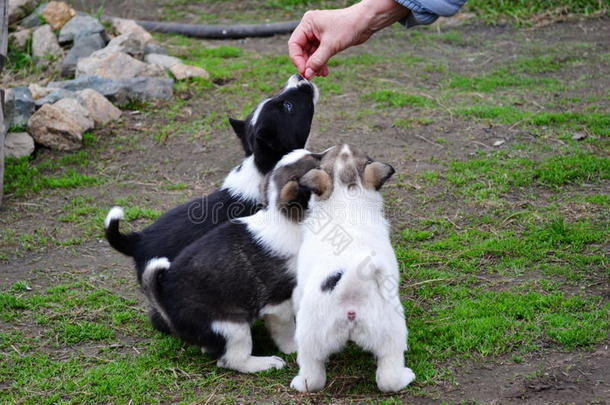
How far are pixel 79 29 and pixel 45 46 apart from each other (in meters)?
0.54

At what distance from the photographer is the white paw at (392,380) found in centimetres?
432

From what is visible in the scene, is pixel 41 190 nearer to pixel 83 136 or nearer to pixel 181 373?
pixel 83 136

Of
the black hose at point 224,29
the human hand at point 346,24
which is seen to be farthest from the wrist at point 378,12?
the black hose at point 224,29

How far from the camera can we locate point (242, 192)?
5.65 m

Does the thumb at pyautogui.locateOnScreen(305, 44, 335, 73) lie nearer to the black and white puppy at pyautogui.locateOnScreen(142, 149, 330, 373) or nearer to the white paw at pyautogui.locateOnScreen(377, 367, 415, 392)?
the black and white puppy at pyautogui.locateOnScreen(142, 149, 330, 373)

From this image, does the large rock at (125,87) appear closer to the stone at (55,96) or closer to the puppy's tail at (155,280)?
the stone at (55,96)

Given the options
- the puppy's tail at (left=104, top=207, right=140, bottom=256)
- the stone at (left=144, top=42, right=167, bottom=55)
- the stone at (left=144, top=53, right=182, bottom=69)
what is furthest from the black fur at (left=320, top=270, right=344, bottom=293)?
the stone at (left=144, top=42, right=167, bottom=55)

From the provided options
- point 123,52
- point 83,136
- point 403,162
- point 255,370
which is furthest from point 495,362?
point 123,52

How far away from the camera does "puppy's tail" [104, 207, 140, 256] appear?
5223mm

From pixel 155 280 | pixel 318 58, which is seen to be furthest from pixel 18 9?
pixel 155 280

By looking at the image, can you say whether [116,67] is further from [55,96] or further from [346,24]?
[346,24]

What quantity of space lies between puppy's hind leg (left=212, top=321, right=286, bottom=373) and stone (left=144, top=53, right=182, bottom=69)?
6.41 m

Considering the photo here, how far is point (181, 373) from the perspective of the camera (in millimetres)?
4852

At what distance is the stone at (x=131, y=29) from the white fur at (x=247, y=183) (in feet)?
19.5
